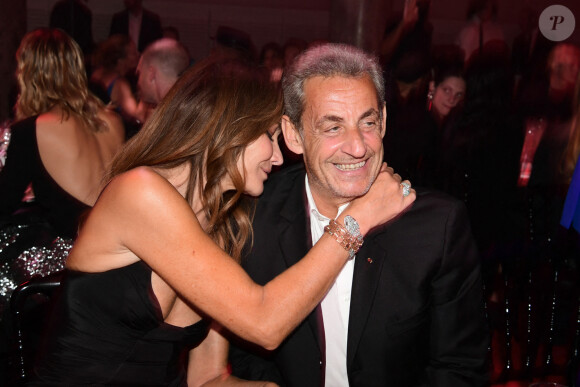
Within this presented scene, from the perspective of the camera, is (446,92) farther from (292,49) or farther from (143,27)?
(143,27)

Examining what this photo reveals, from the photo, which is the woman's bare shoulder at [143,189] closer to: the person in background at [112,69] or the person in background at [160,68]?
the person in background at [160,68]

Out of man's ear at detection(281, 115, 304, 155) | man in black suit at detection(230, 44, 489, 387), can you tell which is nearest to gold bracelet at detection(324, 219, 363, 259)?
man in black suit at detection(230, 44, 489, 387)

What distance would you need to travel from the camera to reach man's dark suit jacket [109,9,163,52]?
7.93 m

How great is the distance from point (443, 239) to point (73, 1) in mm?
7426

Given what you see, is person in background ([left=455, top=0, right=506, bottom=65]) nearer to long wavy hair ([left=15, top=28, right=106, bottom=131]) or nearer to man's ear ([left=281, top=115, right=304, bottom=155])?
long wavy hair ([left=15, top=28, right=106, bottom=131])

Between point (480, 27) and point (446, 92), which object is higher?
point (480, 27)

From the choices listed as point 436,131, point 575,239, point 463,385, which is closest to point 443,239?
point 463,385

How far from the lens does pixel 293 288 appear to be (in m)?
1.81

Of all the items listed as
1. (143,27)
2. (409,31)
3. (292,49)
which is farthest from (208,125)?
(143,27)

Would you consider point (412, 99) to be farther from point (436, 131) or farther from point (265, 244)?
point (265, 244)

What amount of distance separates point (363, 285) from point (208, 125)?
28.6 inches

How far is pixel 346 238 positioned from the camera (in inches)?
74.0

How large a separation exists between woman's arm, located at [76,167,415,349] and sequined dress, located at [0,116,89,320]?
1.58 metres
